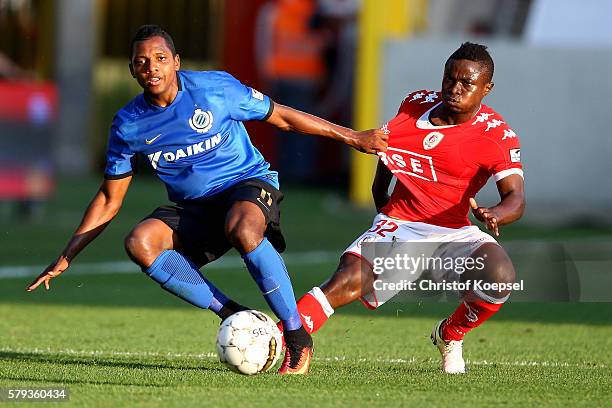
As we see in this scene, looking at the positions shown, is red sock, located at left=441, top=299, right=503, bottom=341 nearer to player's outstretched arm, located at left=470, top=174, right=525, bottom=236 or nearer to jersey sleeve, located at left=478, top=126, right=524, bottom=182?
player's outstretched arm, located at left=470, top=174, right=525, bottom=236

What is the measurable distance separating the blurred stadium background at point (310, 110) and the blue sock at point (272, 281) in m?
0.98

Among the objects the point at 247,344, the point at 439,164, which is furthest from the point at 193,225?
the point at 439,164

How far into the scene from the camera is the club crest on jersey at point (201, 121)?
21.6ft

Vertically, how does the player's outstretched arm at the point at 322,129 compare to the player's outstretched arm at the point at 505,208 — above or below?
above

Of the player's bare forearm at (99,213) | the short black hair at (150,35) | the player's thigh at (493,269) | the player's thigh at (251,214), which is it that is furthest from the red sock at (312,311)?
the short black hair at (150,35)

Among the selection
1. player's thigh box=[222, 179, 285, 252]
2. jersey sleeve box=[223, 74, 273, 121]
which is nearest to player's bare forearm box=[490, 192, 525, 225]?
player's thigh box=[222, 179, 285, 252]

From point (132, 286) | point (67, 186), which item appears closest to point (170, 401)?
point (132, 286)

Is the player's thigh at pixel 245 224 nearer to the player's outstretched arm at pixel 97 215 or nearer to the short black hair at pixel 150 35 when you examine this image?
the player's outstretched arm at pixel 97 215

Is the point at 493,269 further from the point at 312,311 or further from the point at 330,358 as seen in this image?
the point at 330,358

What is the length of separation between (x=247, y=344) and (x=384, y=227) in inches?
48.7

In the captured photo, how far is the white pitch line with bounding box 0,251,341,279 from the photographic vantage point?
11.4 meters

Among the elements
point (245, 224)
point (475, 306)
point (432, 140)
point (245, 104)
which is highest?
point (245, 104)

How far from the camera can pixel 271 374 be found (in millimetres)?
6363

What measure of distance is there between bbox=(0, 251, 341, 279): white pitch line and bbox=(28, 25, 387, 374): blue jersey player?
467 centimetres
